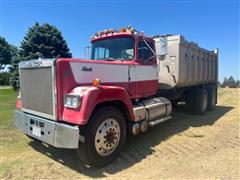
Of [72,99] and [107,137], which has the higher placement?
[72,99]

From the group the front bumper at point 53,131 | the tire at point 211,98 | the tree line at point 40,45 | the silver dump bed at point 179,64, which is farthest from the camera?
the tree line at point 40,45

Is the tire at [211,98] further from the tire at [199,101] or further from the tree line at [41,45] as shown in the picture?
the tree line at [41,45]

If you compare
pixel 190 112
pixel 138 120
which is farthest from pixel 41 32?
pixel 138 120

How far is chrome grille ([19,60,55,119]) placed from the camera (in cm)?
409

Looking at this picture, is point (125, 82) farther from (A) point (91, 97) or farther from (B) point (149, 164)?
(B) point (149, 164)

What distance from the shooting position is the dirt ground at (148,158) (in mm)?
3926

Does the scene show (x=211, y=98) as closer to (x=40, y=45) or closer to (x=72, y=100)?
(x=72, y=100)

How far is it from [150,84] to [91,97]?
277cm

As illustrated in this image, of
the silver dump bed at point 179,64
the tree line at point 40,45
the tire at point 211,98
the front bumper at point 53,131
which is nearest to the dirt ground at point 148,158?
the front bumper at point 53,131

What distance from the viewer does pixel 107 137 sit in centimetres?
427

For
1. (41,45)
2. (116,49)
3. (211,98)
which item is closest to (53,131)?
(116,49)

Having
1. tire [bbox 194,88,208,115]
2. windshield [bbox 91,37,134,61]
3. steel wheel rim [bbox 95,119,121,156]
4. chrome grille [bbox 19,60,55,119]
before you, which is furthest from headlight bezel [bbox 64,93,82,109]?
tire [bbox 194,88,208,115]

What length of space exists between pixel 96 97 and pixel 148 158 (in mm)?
1829

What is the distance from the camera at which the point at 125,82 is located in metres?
5.18
